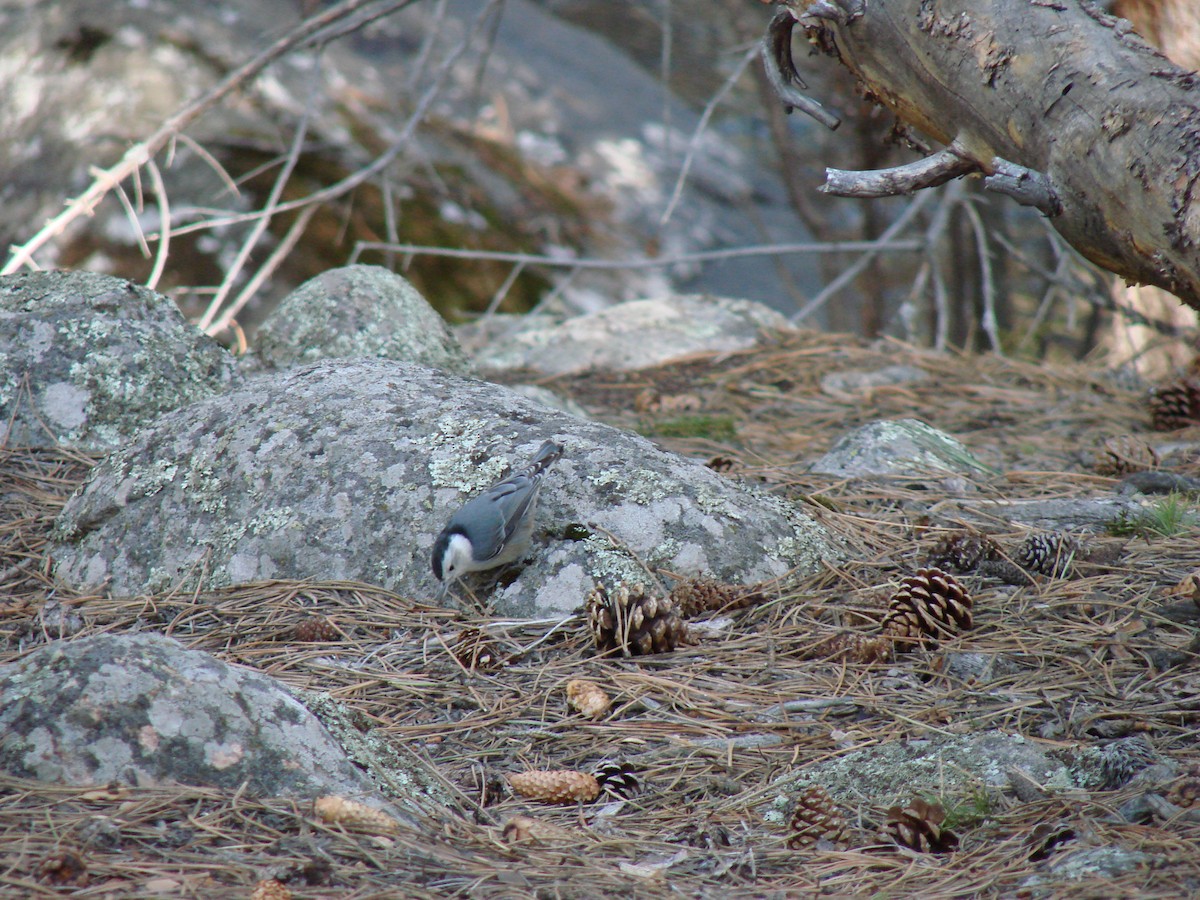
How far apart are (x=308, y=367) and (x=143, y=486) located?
0.64m

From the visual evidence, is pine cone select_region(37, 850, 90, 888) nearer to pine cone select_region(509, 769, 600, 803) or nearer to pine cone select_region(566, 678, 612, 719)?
pine cone select_region(509, 769, 600, 803)

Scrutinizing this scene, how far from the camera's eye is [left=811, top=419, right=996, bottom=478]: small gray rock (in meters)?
3.36

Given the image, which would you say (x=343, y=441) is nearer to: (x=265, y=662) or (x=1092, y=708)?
(x=265, y=662)

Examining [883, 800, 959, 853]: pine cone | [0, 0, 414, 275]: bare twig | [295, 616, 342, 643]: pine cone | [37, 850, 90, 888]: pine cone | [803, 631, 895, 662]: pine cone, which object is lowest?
[295, 616, 342, 643]: pine cone

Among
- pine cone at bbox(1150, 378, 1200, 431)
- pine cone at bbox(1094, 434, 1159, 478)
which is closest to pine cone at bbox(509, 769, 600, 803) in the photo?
pine cone at bbox(1094, 434, 1159, 478)

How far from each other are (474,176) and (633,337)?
2.69m

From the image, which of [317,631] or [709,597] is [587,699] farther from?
[317,631]

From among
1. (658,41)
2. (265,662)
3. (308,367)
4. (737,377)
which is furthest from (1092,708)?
(658,41)

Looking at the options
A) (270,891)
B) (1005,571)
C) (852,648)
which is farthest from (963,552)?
(270,891)

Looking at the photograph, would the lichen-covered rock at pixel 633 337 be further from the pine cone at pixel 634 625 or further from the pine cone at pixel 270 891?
the pine cone at pixel 270 891

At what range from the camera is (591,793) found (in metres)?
1.84

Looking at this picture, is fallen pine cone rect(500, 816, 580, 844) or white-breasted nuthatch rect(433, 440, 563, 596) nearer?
fallen pine cone rect(500, 816, 580, 844)

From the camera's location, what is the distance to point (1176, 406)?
161 inches

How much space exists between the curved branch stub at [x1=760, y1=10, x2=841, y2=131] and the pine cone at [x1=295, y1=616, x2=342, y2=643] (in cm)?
161
